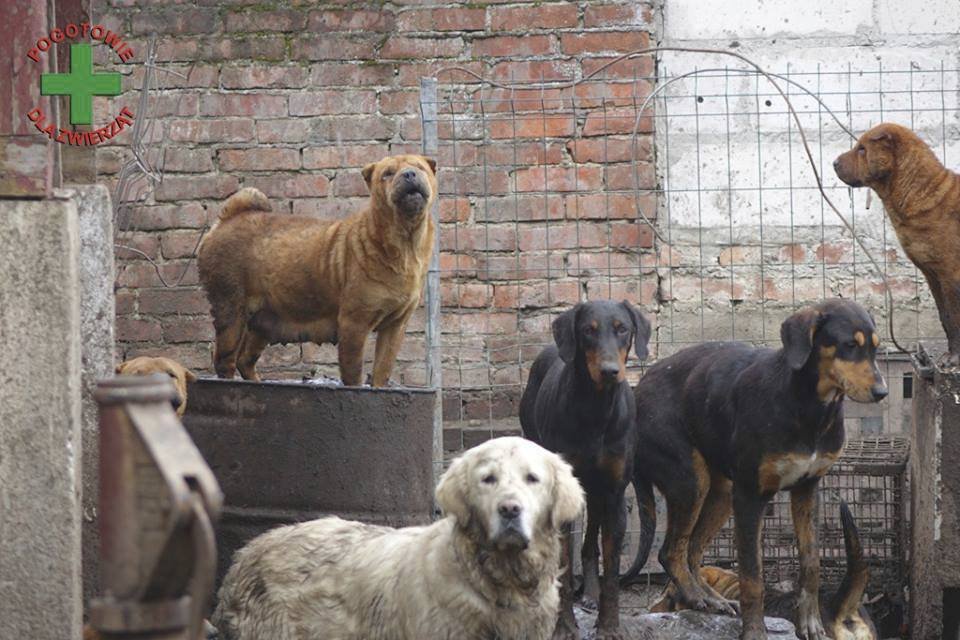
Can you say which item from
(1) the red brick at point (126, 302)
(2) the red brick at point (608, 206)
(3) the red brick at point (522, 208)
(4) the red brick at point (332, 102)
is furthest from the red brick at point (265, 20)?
(2) the red brick at point (608, 206)

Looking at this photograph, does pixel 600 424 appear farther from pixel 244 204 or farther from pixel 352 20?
pixel 352 20

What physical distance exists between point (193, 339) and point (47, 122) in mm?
3541

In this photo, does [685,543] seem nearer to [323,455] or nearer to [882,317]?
[323,455]

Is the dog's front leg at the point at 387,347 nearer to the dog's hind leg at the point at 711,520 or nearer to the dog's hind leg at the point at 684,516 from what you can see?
the dog's hind leg at the point at 684,516

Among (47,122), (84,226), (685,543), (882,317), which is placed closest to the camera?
A: (47,122)

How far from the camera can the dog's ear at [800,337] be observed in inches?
226

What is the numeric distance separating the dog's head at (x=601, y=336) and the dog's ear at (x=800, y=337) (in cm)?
57

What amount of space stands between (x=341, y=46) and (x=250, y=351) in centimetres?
202

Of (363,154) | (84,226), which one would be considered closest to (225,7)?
(363,154)

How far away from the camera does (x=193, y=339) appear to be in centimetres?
830

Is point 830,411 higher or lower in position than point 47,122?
lower

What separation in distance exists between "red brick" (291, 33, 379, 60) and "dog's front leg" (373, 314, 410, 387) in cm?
203

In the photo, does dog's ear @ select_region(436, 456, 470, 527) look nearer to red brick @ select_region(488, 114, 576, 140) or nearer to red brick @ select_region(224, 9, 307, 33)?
red brick @ select_region(488, 114, 576, 140)

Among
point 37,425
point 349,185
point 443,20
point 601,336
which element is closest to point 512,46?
point 443,20
